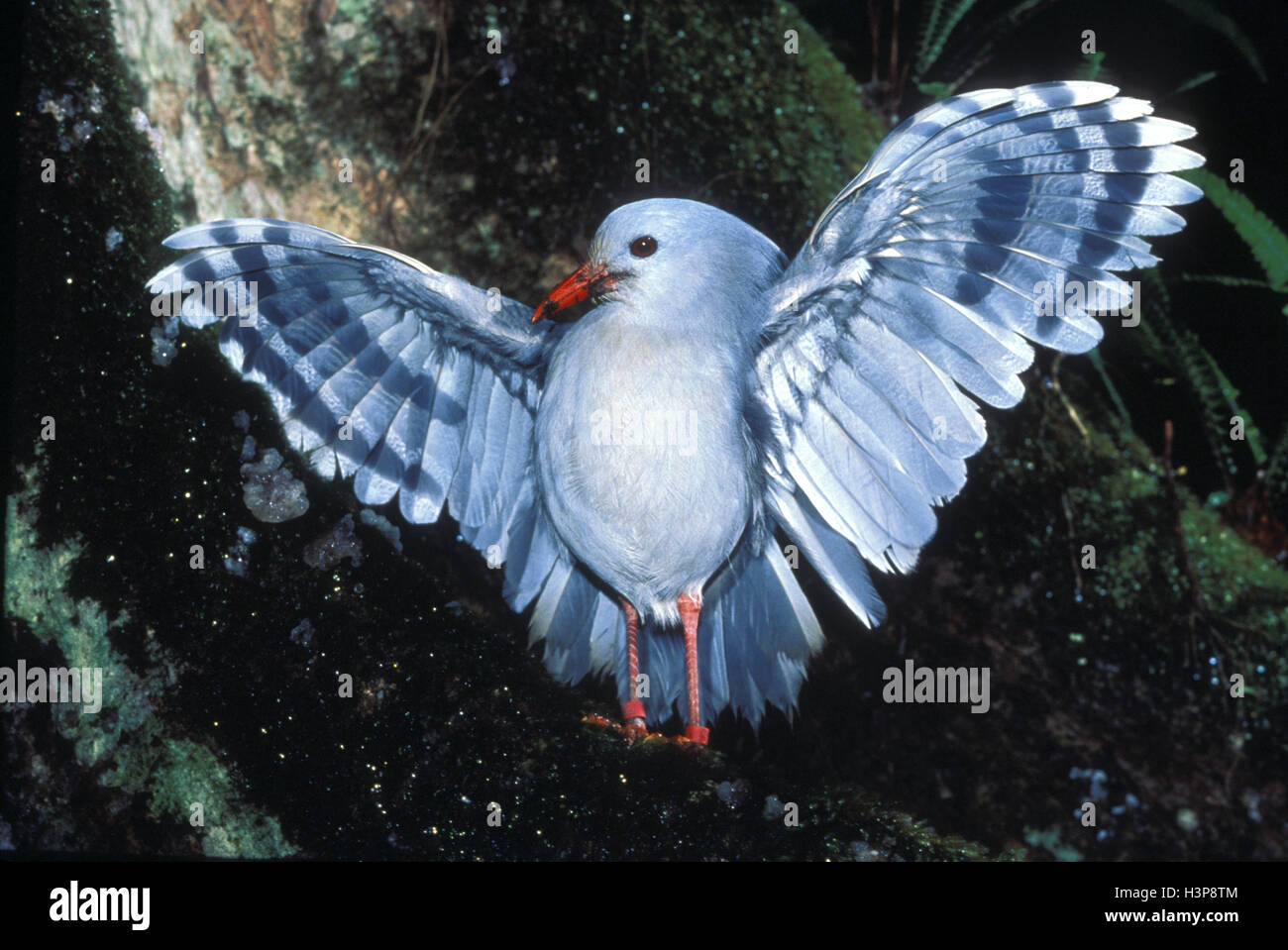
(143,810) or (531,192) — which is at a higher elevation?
(531,192)

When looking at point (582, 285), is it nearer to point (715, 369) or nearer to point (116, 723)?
point (715, 369)

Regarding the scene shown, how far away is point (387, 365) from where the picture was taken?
79.1 inches

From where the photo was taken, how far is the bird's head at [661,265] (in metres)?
1.90

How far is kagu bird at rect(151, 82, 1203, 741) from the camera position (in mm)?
1729

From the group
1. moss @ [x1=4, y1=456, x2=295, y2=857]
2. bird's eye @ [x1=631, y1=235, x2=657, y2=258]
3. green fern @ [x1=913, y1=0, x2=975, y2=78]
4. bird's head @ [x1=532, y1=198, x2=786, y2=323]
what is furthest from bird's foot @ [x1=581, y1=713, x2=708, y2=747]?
green fern @ [x1=913, y1=0, x2=975, y2=78]

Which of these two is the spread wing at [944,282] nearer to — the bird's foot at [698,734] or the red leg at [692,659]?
the red leg at [692,659]

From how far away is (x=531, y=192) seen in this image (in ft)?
7.11

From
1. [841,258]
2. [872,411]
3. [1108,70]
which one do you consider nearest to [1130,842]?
[872,411]

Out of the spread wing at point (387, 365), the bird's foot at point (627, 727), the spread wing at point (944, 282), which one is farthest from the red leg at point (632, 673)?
the spread wing at point (944, 282)

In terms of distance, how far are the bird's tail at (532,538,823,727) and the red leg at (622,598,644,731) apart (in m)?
0.01

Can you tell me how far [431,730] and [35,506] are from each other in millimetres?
925

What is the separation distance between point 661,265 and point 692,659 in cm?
73

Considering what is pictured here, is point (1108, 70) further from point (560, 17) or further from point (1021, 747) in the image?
point (1021, 747)
